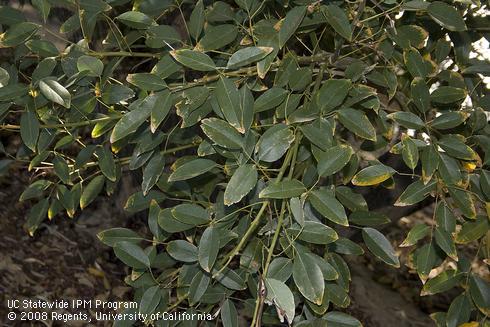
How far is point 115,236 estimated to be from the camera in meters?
1.43

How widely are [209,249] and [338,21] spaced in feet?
1.45

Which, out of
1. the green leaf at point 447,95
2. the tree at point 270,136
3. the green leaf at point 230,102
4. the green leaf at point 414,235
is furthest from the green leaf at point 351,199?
the green leaf at point 230,102

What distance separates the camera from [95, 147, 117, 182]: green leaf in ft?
4.75

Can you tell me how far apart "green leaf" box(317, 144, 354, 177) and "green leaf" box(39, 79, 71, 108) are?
0.46m

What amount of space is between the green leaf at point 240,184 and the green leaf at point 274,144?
3 cm

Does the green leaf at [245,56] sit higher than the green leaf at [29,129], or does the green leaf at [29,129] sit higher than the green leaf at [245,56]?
the green leaf at [245,56]

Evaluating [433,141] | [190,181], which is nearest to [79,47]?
[190,181]

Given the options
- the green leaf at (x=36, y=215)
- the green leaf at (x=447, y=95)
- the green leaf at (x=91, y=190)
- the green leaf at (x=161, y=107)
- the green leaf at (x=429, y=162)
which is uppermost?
the green leaf at (x=161, y=107)

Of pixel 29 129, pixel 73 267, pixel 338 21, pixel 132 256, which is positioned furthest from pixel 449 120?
pixel 73 267

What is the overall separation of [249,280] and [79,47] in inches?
23.5

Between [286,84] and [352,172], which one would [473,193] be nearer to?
Result: [352,172]

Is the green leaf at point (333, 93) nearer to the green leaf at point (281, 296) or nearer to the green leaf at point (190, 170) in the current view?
the green leaf at point (190, 170)

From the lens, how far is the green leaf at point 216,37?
4.03ft

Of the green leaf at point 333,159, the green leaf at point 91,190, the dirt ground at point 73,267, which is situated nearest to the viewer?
the green leaf at point 333,159
